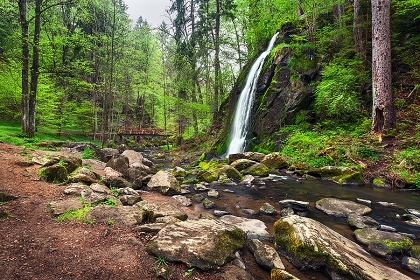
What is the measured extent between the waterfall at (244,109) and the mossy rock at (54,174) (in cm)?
1039

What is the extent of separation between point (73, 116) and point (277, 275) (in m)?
25.6

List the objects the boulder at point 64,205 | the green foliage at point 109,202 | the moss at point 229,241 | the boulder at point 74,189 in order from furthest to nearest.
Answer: the boulder at point 74,189
the green foliage at point 109,202
the boulder at point 64,205
the moss at point 229,241

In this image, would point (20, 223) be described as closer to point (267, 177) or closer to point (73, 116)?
point (267, 177)

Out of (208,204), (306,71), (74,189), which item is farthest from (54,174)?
(306,71)

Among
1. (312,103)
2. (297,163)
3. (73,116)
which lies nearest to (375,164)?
(297,163)

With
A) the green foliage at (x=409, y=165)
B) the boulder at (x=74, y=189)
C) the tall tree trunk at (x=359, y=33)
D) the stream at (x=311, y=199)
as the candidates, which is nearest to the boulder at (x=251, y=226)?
the stream at (x=311, y=199)

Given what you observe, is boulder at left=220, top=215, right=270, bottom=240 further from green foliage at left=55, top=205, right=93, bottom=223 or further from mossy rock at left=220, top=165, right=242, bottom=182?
mossy rock at left=220, top=165, right=242, bottom=182

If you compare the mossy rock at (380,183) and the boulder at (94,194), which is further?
the mossy rock at (380,183)

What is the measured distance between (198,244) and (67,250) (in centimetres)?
156

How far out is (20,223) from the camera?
327 centimetres

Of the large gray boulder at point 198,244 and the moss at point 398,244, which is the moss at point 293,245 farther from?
the moss at point 398,244

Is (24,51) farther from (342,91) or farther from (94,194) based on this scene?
(342,91)

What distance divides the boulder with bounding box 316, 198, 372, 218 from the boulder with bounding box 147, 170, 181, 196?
4170mm

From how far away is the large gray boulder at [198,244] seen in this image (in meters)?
2.69
